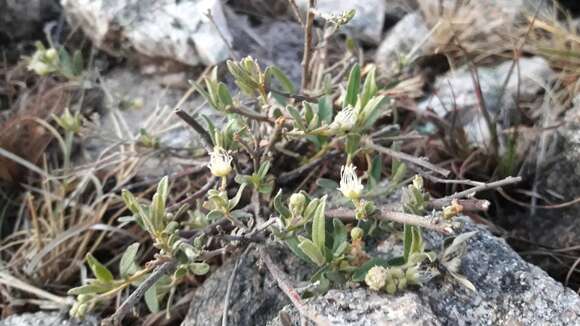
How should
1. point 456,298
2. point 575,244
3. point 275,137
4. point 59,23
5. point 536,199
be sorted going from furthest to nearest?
point 59,23 → point 536,199 → point 575,244 → point 275,137 → point 456,298

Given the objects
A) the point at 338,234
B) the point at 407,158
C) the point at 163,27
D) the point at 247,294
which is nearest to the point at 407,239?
the point at 338,234

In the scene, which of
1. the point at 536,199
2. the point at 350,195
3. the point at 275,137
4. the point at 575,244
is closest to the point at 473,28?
the point at 536,199

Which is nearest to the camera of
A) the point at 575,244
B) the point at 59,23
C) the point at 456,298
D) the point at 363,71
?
the point at 456,298

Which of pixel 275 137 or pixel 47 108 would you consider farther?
pixel 47 108

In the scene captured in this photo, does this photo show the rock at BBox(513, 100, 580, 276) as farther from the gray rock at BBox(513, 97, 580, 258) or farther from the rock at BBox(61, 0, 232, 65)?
the rock at BBox(61, 0, 232, 65)

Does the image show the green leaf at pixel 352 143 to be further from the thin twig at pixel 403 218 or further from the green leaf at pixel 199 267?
the green leaf at pixel 199 267

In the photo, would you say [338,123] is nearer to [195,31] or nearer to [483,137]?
[483,137]

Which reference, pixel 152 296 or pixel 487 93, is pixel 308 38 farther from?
pixel 487 93
